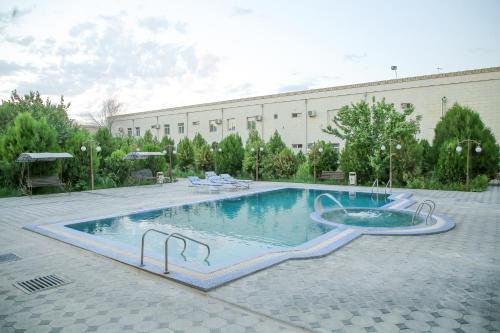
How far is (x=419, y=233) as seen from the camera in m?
8.69

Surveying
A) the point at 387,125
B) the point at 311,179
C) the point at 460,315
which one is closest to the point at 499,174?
the point at 387,125

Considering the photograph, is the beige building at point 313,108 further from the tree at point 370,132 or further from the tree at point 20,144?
the tree at point 20,144

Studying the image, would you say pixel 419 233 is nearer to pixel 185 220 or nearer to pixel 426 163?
pixel 185 220

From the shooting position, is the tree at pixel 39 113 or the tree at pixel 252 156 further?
the tree at pixel 252 156

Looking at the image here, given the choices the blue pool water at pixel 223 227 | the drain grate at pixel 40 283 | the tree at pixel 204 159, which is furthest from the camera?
the tree at pixel 204 159

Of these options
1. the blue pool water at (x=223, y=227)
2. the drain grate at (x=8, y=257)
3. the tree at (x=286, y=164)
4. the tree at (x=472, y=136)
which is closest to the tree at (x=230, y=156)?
the tree at (x=286, y=164)

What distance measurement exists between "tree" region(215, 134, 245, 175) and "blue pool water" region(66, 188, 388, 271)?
11087 millimetres

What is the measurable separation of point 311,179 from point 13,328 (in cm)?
2047

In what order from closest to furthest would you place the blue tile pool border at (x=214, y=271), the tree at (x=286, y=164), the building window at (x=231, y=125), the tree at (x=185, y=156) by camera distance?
the blue tile pool border at (x=214, y=271)
the tree at (x=286, y=164)
the tree at (x=185, y=156)
the building window at (x=231, y=125)

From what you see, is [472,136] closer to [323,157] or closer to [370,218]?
[323,157]

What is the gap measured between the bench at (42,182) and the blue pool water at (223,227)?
7.37 m

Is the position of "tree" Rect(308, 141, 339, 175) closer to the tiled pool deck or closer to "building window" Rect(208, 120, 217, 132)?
the tiled pool deck

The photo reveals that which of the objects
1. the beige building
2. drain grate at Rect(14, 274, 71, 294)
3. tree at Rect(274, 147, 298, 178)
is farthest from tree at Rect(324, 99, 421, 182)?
drain grate at Rect(14, 274, 71, 294)

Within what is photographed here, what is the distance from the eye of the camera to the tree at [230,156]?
1070 inches
